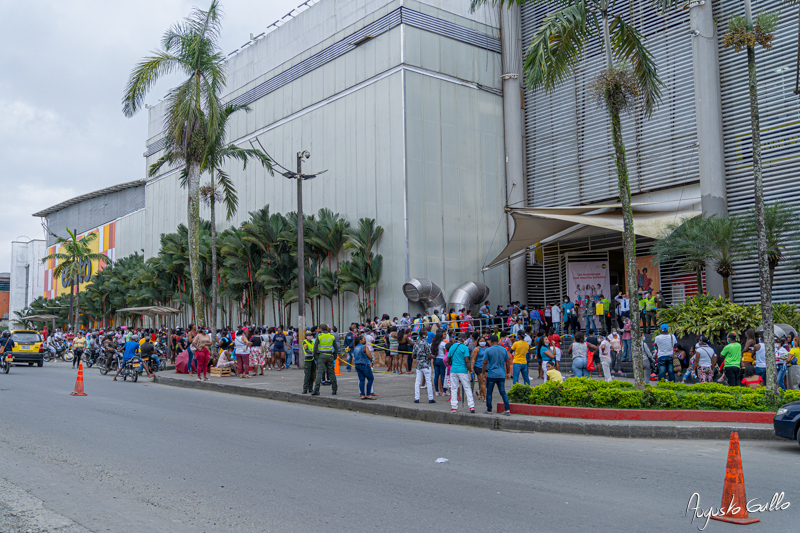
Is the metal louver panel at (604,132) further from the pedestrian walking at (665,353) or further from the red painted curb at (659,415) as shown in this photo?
the red painted curb at (659,415)

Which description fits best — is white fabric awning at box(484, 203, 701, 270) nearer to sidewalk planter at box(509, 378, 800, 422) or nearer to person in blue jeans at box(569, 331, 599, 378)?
person in blue jeans at box(569, 331, 599, 378)

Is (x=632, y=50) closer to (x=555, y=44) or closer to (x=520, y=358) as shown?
(x=555, y=44)

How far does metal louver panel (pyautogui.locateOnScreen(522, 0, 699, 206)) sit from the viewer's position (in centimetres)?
2606

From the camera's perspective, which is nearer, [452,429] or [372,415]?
[452,429]

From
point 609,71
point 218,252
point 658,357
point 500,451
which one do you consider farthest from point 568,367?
point 218,252

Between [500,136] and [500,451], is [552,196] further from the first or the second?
[500,451]

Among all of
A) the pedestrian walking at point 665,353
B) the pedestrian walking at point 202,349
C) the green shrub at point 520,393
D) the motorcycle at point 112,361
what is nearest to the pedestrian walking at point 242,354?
the pedestrian walking at point 202,349

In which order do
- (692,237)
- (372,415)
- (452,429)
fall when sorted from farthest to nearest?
(692,237), (372,415), (452,429)

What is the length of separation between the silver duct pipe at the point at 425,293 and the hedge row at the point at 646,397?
15.0 meters

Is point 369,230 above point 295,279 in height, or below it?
above

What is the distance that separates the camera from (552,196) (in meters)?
30.9

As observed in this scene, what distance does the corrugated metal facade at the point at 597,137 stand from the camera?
26094 millimetres

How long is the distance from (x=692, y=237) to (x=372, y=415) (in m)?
13.0

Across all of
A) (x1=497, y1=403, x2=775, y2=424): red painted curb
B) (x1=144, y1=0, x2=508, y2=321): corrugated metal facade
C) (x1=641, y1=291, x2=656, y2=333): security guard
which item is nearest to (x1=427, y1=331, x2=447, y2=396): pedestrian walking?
(x1=497, y1=403, x2=775, y2=424): red painted curb
